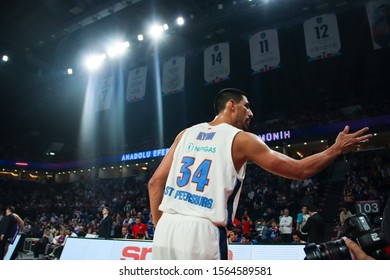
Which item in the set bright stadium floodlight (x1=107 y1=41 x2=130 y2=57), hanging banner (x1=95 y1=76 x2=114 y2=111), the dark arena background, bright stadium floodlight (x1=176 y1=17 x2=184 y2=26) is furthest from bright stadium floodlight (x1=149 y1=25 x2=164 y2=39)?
hanging banner (x1=95 y1=76 x2=114 y2=111)

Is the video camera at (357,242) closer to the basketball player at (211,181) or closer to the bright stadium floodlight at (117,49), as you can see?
the basketball player at (211,181)

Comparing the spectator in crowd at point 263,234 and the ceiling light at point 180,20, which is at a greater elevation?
the ceiling light at point 180,20

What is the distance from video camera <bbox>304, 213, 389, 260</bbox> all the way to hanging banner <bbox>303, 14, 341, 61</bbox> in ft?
37.0

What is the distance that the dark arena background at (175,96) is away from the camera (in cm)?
1310

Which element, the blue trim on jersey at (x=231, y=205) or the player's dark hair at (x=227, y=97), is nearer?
the blue trim on jersey at (x=231, y=205)

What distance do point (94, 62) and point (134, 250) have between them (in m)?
15.4

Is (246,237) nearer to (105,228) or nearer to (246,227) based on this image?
(246,227)

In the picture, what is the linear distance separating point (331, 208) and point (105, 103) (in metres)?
11.6

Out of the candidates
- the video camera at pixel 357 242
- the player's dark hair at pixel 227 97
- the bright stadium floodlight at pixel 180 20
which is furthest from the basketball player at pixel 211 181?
the bright stadium floodlight at pixel 180 20

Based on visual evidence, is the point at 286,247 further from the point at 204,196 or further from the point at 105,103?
the point at 105,103

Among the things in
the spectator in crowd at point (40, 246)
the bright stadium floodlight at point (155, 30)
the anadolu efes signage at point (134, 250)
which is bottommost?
the anadolu efes signage at point (134, 250)

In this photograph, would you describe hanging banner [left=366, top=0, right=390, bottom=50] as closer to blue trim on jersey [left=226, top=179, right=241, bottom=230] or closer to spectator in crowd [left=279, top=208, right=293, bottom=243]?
spectator in crowd [left=279, top=208, right=293, bottom=243]

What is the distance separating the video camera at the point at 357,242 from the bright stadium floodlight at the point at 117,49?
17.4 meters

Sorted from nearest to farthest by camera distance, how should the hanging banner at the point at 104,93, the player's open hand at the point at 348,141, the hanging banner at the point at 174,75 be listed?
the player's open hand at the point at 348,141 < the hanging banner at the point at 174,75 < the hanging banner at the point at 104,93
